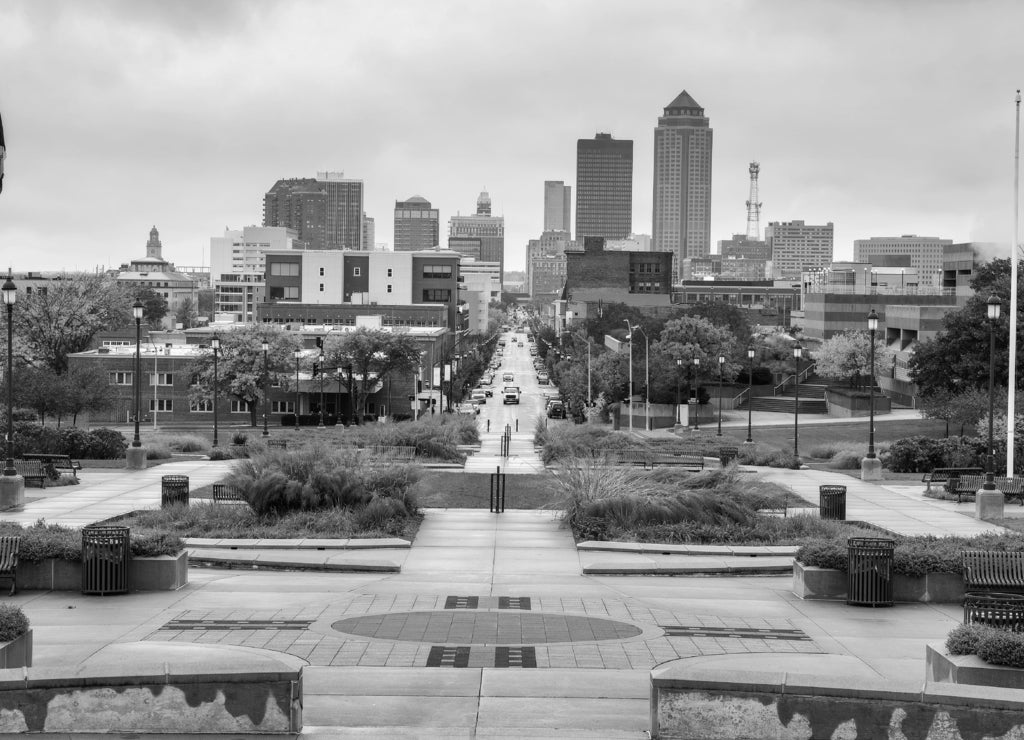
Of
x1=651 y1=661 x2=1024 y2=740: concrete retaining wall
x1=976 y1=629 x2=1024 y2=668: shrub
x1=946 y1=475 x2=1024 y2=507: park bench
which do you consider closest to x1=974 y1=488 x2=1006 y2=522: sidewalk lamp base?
x1=946 y1=475 x2=1024 y2=507: park bench

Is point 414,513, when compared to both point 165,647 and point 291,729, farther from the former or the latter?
point 291,729

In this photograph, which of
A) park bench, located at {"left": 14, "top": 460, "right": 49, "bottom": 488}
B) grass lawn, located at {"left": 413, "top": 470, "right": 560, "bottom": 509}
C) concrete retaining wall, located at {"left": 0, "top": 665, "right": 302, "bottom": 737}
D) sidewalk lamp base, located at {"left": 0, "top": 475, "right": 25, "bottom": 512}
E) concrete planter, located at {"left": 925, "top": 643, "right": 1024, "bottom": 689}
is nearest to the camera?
concrete retaining wall, located at {"left": 0, "top": 665, "right": 302, "bottom": 737}

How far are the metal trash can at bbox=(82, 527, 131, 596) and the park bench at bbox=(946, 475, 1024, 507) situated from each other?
21.0m

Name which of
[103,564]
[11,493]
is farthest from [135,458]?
[103,564]

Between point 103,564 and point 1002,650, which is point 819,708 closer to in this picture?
point 1002,650

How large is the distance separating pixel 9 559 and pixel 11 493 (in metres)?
11.7

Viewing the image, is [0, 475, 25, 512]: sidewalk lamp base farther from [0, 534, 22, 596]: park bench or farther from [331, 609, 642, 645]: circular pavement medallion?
[331, 609, 642, 645]: circular pavement medallion

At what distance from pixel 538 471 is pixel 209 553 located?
49.9ft

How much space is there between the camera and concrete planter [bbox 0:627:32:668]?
41.2ft

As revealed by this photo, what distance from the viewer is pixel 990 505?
96.6ft

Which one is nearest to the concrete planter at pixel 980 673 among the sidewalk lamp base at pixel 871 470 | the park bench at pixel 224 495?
the park bench at pixel 224 495

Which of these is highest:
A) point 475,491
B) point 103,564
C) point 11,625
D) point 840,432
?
point 11,625

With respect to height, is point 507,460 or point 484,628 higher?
point 484,628

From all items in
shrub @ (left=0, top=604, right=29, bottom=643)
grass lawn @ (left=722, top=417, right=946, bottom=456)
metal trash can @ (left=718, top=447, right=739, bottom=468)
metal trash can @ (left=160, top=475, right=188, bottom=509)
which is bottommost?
grass lawn @ (left=722, top=417, right=946, bottom=456)
